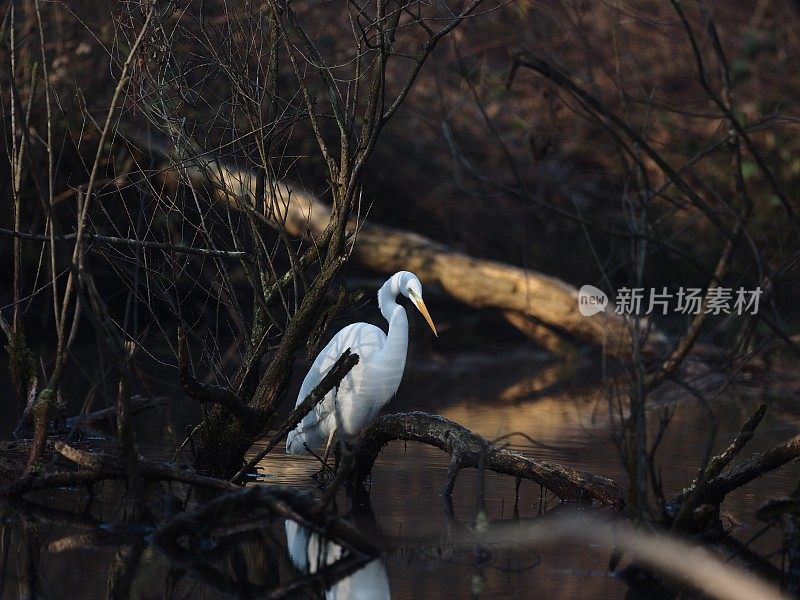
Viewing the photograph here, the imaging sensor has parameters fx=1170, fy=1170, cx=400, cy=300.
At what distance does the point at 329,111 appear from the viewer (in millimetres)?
10164

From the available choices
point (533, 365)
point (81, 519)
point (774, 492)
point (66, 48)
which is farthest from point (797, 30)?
point (81, 519)

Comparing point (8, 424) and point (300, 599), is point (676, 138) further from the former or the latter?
point (300, 599)

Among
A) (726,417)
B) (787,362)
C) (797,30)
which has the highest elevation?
(797,30)

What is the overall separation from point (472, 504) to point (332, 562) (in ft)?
4.16

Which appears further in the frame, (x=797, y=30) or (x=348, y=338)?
(x=797, y=30)

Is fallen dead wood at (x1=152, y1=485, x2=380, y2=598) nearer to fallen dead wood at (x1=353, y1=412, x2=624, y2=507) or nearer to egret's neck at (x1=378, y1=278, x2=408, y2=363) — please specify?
fallen dead wood at (x1=353, y1=412, x2=624, y2=507)

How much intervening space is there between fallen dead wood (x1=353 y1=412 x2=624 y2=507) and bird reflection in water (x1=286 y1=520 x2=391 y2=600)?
2.12ft

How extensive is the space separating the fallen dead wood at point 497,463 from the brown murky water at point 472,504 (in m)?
0.17

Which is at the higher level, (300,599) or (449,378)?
(449,378)

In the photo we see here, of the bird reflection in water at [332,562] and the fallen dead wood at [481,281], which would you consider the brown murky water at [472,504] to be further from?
the fallen dead wood at [481,281]

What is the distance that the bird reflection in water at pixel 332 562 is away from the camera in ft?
12.0

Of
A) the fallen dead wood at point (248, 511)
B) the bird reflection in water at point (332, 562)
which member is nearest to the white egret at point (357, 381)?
the bird reflection in water at point (332, 562)

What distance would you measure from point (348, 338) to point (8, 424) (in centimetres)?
205

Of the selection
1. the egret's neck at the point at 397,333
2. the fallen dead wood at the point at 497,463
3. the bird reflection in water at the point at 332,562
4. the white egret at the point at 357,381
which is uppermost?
the egret's neck at the point at 397,333
